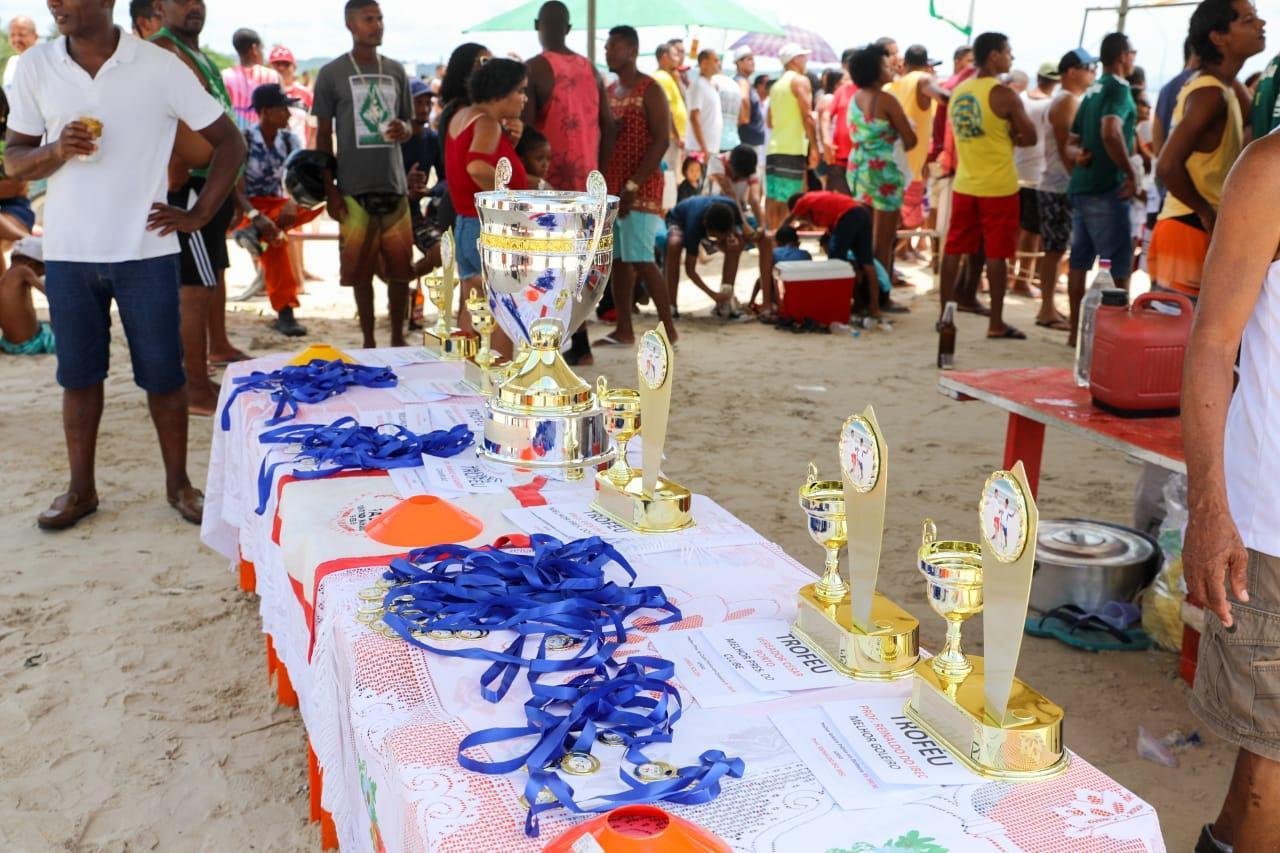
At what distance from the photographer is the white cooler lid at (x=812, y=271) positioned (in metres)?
6.79

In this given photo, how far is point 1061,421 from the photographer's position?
8.66 ft

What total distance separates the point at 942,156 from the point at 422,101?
417 centimetres

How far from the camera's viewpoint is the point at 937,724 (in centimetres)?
110

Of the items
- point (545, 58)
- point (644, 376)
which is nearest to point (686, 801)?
point (644, 376)

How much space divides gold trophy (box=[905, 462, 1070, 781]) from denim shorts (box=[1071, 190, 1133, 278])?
546 centimetres

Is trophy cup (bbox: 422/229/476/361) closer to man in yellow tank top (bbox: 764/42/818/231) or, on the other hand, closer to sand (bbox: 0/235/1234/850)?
sand (bbox: 0/235/1234/850)

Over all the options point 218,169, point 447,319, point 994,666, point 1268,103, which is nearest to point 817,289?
point 1268,103

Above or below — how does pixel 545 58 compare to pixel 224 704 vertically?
above

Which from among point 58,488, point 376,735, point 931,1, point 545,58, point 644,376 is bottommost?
point 58,488

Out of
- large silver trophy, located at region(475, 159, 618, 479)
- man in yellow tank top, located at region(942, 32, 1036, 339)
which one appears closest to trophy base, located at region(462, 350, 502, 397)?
large silver trophy, located at region(475, 159, 618, 479)

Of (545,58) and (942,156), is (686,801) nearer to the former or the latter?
(545,58)

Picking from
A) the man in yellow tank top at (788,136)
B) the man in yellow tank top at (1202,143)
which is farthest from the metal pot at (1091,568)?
the man in yellow tank top at (788,136)

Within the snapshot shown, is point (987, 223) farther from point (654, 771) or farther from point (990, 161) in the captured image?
point (654, 771)

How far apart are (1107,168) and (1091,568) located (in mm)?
3729
